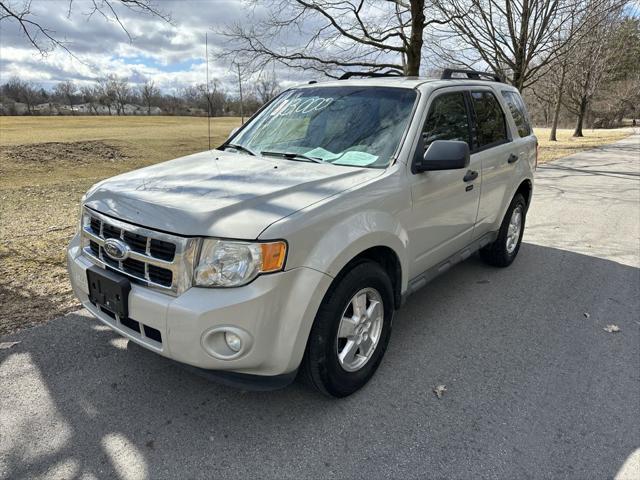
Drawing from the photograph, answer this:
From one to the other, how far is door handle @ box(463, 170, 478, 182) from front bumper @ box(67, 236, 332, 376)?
191cm

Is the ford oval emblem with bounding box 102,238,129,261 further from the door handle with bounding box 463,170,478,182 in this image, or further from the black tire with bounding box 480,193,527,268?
the black tire with bounding box 480,193,527,268

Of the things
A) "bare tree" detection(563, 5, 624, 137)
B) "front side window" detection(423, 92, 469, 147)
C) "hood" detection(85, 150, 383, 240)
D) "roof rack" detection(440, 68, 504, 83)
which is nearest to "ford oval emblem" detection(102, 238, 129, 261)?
"hood" detection(85, 150, 383, 240)

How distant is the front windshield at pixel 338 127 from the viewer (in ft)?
10.4

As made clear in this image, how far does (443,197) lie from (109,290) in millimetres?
2347

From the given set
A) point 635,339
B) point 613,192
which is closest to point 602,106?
point 613,192

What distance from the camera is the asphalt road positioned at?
2.31 meters

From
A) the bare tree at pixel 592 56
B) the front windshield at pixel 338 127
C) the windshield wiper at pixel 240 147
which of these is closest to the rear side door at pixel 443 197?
the front windshield at pixel 338 127

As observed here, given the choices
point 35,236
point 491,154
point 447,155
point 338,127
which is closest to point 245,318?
point 447,155

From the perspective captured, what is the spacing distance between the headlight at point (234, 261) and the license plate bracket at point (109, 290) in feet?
1.48

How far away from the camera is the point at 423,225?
3270 mm

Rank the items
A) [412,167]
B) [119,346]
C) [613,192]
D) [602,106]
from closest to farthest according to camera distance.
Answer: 1. [412,167]
2. [119,346]
3. [613,192]
4. [602,106]

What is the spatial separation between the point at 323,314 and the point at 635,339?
2.74 metres

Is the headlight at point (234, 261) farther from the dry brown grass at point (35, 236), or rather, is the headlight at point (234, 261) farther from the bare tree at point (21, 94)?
the bare tree at point (21, 94)

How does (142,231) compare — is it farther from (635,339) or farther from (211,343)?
(635,339)
